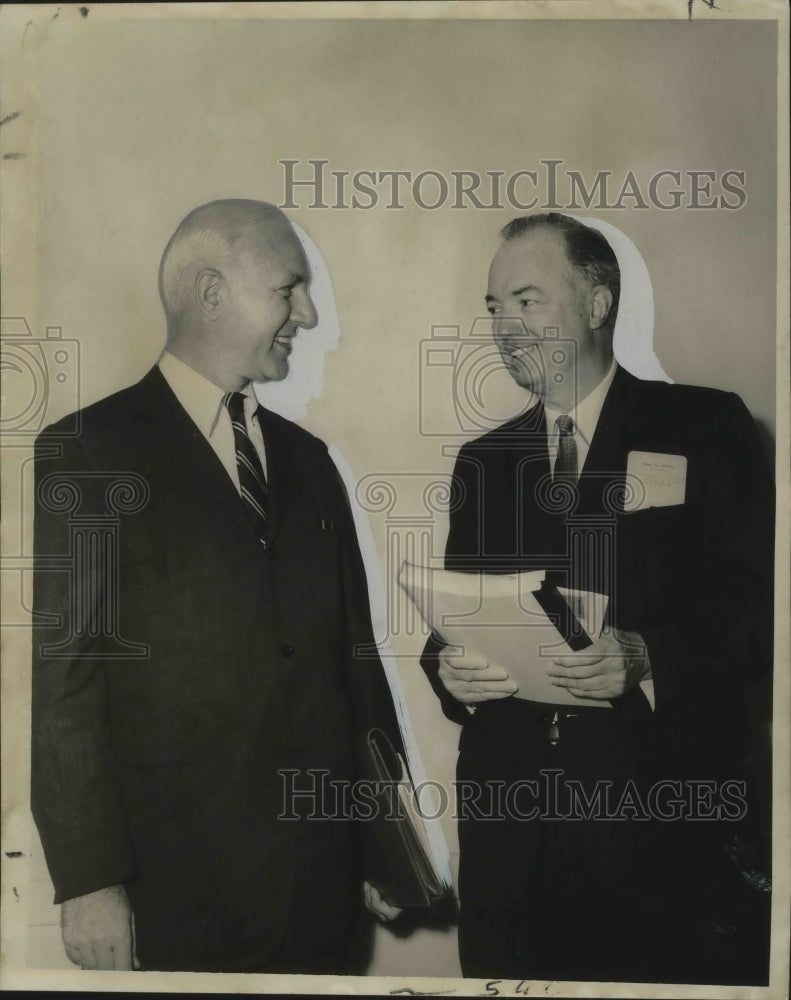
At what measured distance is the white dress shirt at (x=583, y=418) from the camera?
7.26 feet

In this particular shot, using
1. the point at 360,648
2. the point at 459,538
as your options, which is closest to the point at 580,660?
the point at 459,538

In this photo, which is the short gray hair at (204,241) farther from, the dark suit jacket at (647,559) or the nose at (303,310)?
the dark suit jacket at (647,559)

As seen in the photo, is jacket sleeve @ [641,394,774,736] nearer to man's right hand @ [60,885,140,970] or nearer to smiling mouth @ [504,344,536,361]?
smiling mouth @ [504,344,536,361]

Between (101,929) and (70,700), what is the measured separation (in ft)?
1.59

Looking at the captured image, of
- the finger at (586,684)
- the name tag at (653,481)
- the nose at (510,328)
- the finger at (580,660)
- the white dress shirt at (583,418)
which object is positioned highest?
the nose at (510,328)

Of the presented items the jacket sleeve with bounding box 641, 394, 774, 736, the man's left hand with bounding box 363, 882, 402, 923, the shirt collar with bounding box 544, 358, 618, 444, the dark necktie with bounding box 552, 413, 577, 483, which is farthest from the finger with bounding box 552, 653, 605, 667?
the man's left hand with bounding box 363, 882, 402, 923

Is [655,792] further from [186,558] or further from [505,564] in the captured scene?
[186,558]

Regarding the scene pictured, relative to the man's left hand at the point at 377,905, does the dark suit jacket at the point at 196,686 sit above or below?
above

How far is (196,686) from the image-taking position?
7.07ft

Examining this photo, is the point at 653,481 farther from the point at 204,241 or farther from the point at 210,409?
the point at 204,241

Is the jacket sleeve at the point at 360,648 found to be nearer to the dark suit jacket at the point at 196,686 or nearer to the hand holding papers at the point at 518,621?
the dark suit jacket at the point at 196,686

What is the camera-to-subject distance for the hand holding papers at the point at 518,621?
7.16ft

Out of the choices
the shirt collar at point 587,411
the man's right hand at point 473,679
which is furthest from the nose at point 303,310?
the man's right hand at point 473,679

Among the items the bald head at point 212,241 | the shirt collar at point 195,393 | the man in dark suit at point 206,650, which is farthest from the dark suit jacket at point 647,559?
the bald head at point 212,241
